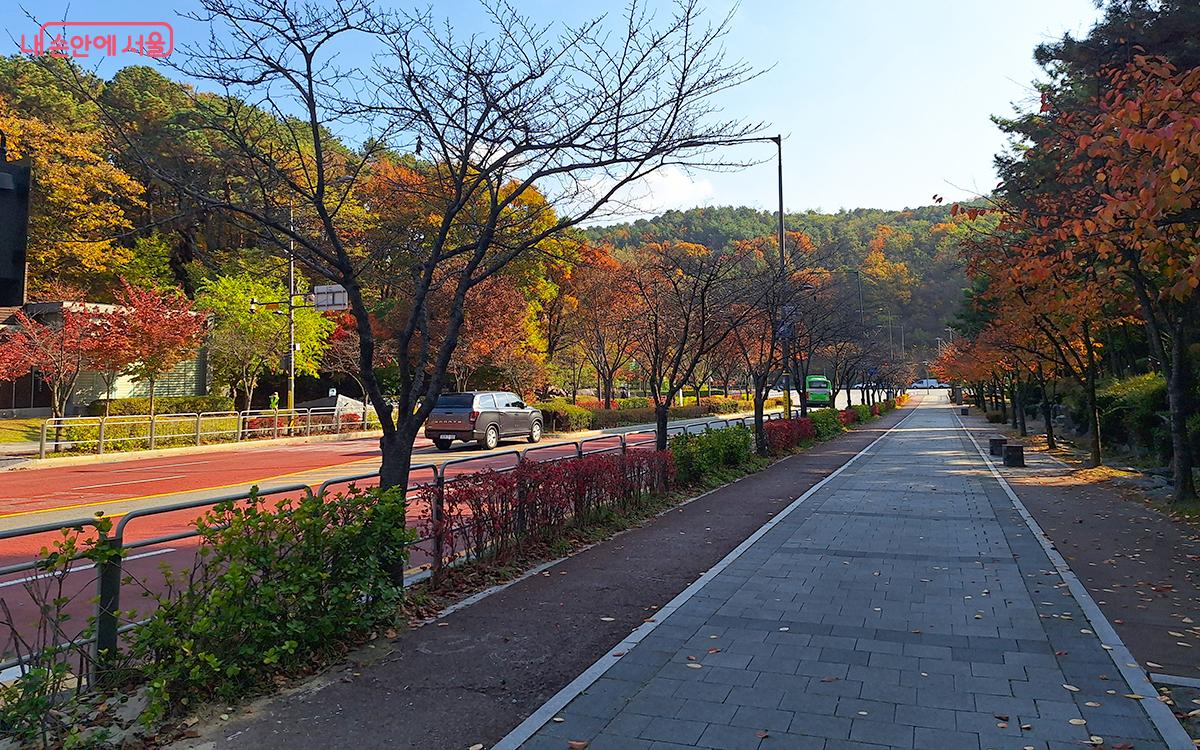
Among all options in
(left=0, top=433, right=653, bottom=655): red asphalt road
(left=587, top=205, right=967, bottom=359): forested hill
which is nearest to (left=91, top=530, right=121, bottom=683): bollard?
(left=0, top=433, right=653, bottom=655): red asphalt road

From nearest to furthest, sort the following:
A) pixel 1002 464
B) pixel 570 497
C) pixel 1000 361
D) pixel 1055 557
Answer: pixel 1055 557, pixel 570 497, pixel 1002 464, pixel 1000 361

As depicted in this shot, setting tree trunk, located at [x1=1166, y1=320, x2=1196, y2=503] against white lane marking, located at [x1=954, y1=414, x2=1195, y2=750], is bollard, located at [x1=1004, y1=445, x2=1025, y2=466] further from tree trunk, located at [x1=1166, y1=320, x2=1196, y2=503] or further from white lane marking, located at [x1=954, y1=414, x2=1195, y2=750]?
white lane marking, located at [x1=954, y1=414, x2=1195, y2=750]

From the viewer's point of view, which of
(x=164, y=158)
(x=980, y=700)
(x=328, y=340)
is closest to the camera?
(x=980, y=700)

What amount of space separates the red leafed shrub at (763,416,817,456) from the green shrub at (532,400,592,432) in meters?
11.6

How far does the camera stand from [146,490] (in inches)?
512

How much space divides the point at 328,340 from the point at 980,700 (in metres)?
37.5

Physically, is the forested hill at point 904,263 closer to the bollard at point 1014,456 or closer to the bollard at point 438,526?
the bollard at point 1014,456

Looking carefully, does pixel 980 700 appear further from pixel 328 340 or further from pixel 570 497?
pixel 328 340

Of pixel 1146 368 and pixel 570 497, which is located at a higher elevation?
pixel 1146 368

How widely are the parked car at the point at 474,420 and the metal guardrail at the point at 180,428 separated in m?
2.57

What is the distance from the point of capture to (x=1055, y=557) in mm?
7824

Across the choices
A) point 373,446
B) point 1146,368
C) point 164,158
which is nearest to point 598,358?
point 373,446

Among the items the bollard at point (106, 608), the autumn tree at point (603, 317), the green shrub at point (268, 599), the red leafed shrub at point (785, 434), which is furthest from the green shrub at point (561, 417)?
the bollard at point (106, 608)

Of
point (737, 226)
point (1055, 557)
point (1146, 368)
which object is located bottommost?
point (1055, 557)
